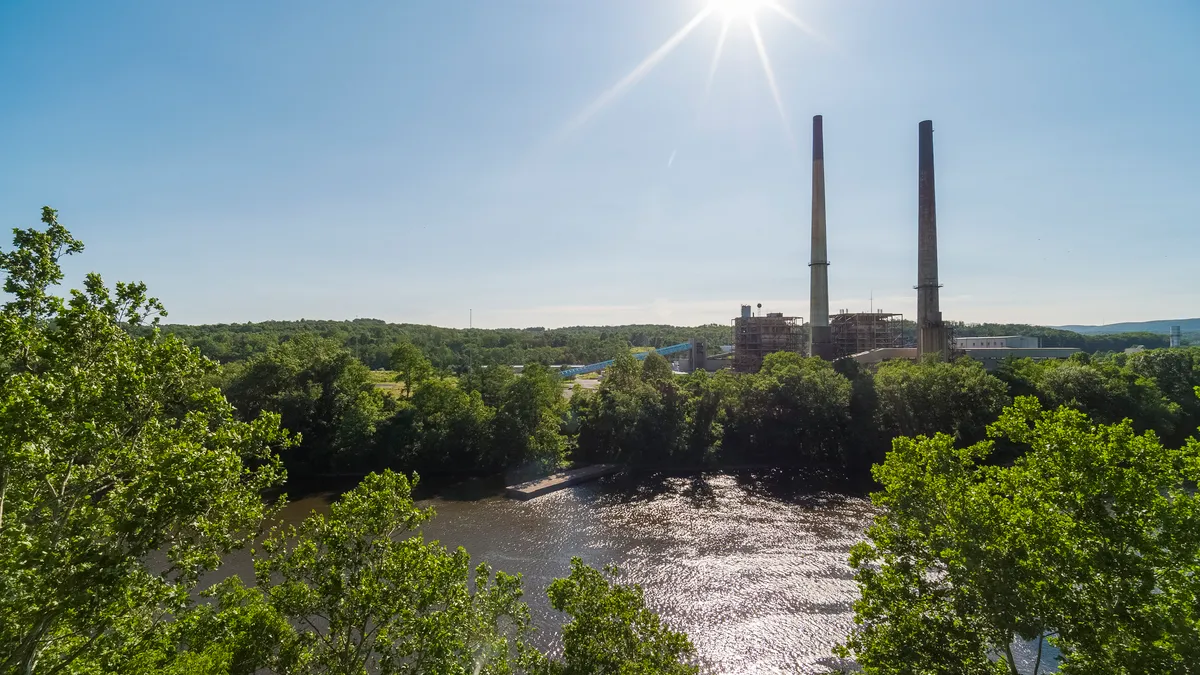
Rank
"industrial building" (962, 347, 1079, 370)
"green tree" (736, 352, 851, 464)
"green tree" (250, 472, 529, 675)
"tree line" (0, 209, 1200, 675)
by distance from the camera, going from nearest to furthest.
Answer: "tree line" (0, 209, 1200, 675)
"green tree" (250, 472, 529, 675)
"green tree" (736, 352, 851, 464)
"industrial building" (962, 347, 1079, 370)

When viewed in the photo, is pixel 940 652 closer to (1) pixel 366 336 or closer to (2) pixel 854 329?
(2) pixel 854 329

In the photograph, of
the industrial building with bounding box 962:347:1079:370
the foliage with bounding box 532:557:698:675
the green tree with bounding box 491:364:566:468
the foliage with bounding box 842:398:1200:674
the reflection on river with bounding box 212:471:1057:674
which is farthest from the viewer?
the industrial building with bounding box 962:347:1079:370

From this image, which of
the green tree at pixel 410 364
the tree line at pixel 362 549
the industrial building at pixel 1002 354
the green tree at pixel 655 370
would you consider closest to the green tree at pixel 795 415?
the green tree at pixel 655 370

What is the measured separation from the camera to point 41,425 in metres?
5.62

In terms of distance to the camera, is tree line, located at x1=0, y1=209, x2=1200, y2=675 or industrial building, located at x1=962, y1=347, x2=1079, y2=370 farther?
industrial building, located at x1=962, y1=347, x2=1079, y2=370

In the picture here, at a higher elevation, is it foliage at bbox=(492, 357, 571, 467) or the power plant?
the power plant

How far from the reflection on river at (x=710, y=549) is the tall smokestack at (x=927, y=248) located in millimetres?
21659

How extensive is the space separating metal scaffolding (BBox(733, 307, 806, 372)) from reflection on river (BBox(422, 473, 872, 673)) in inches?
A: 941

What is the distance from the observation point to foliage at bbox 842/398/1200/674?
719cm

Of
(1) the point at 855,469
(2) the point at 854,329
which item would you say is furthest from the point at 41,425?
(2) the point at 854,329

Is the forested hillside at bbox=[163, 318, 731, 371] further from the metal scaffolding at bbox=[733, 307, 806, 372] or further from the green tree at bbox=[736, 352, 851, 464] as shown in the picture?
the green tree at bbox=[736, 352, 851, 464]

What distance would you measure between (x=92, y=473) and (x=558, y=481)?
107 feet

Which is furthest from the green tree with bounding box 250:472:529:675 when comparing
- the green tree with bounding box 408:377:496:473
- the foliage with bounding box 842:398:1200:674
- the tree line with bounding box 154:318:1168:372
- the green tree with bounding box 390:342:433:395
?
the tree line with bounding box 154:318:1168:372

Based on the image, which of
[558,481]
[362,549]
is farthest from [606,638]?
[558,481]
